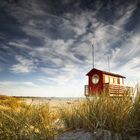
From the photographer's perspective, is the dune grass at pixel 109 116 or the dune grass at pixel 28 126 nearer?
the dune grass at pixel 109 116

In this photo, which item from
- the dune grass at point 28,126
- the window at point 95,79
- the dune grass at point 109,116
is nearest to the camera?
the dune grass at point 109,116

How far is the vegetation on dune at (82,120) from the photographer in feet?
14.1

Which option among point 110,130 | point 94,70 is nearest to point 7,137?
point 110,130

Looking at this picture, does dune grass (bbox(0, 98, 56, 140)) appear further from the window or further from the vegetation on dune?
the window

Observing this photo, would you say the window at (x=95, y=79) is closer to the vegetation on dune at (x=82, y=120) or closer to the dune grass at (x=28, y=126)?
the vegetation on dune at (x=82, y=120)

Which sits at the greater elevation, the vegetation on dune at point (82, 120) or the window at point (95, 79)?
the window at point (95, 79)

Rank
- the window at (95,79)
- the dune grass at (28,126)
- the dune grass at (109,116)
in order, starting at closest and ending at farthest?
1. the dune grass at (109,116)
2. the dune grass at (28,126)
3. the window at (95,79)

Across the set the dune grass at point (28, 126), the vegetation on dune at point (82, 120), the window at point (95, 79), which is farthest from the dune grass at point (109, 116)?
the window at point (95, 79)

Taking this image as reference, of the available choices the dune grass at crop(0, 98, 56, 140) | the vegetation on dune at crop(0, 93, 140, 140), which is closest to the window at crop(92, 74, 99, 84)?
the vegetation on dune at crop(0, 93, 140, 140)

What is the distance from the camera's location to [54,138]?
461 centimetres

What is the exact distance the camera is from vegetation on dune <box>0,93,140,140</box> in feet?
14.1

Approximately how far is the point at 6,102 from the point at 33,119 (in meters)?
7.55

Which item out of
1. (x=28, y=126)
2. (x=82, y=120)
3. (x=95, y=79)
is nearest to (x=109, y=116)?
(x=82, y=120)

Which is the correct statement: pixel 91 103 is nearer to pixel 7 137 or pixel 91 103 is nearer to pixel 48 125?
pixel 48 125
